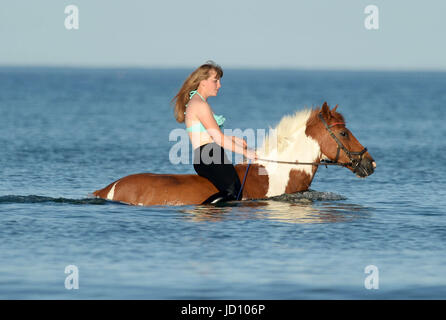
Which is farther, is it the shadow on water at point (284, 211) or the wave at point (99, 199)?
the wave at point (99, 199)

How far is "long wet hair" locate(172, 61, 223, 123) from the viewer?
1279 cm

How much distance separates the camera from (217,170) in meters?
12.9

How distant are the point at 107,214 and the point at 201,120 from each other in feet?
6.67

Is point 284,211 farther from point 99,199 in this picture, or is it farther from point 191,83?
point 99,199

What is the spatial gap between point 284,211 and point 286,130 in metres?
1.25

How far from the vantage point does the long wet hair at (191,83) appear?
12.8m

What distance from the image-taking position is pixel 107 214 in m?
13.1

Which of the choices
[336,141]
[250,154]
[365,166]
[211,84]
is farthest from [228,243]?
[365,166]

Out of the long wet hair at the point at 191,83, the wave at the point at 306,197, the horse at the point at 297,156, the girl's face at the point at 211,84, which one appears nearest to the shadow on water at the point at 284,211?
the wave at the point at 306,197

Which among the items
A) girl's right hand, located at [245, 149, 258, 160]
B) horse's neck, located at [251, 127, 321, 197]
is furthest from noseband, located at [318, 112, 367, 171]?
girl's right hand, located at [245, 149, 258, 160]

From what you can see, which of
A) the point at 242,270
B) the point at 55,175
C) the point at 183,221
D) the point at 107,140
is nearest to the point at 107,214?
the point at 183,221

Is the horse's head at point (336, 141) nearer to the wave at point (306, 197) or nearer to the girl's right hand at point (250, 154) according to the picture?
the wave at point (306, 197)

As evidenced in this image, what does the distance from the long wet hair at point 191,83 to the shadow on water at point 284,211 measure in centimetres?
145
